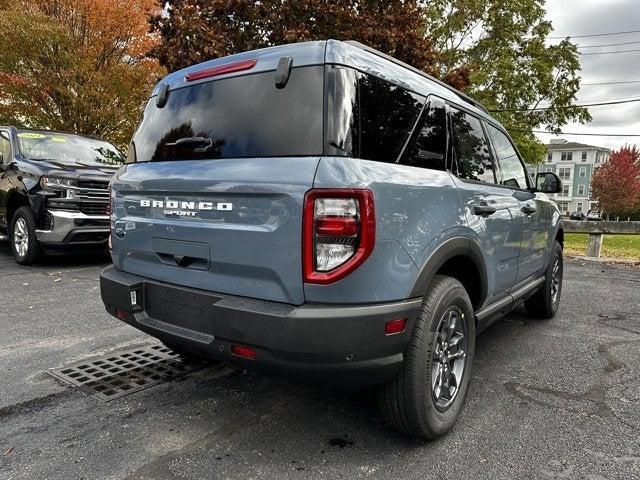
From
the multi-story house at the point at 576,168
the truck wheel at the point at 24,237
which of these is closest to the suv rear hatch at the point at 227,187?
the truck wheel at the point at 24,237

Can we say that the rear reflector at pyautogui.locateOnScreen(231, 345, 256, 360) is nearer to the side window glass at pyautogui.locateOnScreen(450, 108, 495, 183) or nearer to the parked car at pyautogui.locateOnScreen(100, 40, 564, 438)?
the parked car at pyautogui.locateOnScreen(100, 40, 564, 438)

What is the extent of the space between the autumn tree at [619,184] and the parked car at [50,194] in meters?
56.7

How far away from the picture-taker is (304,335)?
1979mm

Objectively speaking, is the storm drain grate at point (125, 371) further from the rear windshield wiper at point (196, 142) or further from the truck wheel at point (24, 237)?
the truck wheel at point (24, 237)

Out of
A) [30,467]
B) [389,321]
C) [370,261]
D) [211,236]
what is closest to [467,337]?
[389,321]

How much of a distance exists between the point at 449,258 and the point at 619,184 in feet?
193

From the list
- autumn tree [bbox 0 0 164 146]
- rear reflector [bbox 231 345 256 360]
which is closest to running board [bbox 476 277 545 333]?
rear reflector [bbox 231 345 256 360]

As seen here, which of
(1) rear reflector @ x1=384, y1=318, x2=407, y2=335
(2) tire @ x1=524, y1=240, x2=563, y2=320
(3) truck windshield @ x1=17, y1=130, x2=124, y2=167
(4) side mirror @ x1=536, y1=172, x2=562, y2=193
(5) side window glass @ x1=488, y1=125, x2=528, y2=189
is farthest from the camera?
(3) truck windshield @ x1=17, y1=130, x2=124, y2=167

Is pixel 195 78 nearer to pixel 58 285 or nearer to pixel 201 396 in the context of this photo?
pixel 201 396

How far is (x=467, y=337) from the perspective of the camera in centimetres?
280

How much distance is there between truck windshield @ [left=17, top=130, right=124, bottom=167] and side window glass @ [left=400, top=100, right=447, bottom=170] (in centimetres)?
635

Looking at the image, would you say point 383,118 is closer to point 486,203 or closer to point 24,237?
point 486,203

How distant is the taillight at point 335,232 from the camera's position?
1.99 meters

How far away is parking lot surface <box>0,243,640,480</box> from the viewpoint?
2289mm
